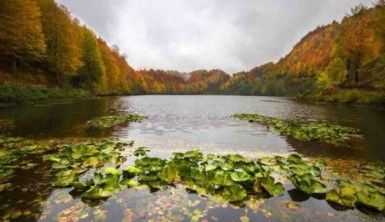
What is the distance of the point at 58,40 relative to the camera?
48.1m

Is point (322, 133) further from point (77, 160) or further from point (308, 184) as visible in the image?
point (77, 160)

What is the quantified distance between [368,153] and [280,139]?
14.1 ft

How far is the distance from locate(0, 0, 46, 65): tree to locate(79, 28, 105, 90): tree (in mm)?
19319

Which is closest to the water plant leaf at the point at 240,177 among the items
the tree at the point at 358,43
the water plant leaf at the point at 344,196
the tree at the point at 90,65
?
the water plant leaf at the point at 344,196

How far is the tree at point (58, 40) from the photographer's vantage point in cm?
4700

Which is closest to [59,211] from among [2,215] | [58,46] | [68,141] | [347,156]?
[2,215]

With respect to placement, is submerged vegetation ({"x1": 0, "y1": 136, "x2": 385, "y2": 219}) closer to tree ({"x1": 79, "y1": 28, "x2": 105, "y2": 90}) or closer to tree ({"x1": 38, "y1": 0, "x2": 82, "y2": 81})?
tree ({"x1": 38, "y1": 0, "x2": 82, "y2": 81})

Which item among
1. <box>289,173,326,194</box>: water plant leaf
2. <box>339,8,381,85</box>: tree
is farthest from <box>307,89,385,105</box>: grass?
<box>289,173,326,194</box>: water plant leaf

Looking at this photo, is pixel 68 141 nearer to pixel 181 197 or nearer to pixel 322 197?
pixel 181 197

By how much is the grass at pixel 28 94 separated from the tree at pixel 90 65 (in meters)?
12.8

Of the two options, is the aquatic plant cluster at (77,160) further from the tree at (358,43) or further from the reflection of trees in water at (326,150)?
the tree at (358,43)

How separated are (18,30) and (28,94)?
7.61m

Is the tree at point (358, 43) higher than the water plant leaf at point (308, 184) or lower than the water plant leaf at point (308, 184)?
higher

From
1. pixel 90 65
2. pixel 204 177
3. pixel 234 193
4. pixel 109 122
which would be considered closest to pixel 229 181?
pixel 234 193
